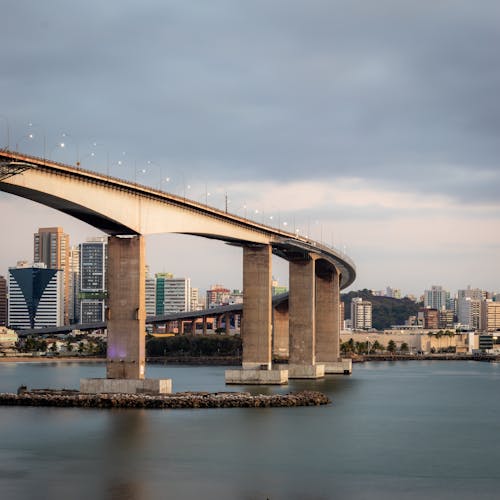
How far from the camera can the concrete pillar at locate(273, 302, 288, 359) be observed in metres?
179

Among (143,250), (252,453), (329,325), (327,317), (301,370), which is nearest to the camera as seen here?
(252,453)

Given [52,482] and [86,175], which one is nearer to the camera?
[52,482]

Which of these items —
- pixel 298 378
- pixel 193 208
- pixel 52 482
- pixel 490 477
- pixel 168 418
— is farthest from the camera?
pixel 298 378

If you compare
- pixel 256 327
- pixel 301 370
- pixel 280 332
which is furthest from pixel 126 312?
pixel 280 332

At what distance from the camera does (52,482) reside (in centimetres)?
4800

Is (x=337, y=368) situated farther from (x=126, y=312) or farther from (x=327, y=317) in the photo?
(x=126, y=312)

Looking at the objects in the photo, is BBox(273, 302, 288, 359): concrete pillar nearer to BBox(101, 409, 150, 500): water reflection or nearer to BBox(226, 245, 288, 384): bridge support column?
BBox(226, 245, 288, 384): bridge support column

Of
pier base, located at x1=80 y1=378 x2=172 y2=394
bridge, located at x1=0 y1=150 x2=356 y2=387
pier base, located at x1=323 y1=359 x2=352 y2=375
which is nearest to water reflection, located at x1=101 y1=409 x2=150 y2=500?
pier base, located at x1=80 y1=378 x2=172 y2=394

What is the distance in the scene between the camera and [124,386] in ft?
266

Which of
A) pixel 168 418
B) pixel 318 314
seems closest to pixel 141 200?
pixel 168 418

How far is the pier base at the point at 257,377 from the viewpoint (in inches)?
4254

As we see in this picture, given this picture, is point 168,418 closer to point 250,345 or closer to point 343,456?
point 343,456

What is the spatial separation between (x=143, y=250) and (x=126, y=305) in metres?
4.49

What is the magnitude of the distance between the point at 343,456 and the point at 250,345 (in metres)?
53.1
